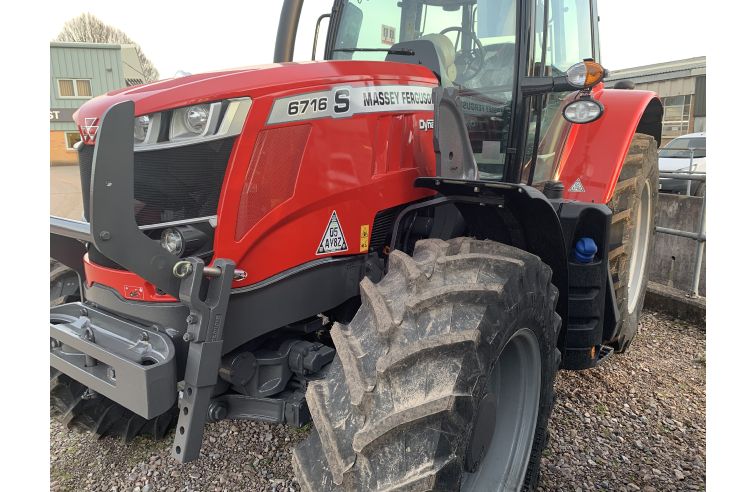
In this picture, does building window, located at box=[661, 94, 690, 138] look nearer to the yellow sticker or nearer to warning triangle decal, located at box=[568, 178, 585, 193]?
warning triangle decal, located at box=[568, 178, 585, 193]

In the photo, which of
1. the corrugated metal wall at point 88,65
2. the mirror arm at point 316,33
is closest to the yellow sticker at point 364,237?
the mirror arm at point 316,33

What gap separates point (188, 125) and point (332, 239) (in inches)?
25.8

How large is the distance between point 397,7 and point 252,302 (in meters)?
1.86

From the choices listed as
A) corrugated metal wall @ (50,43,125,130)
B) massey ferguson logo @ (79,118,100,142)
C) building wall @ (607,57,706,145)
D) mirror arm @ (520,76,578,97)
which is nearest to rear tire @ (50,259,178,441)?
massey ferguson logo @ (79,118,100,142)

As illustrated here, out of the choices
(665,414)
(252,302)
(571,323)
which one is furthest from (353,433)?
(665,414)

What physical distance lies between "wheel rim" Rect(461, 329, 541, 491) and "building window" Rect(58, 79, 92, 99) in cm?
1767

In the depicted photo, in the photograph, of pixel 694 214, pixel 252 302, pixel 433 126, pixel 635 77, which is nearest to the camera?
pixel 252 302

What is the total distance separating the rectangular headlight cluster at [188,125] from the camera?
1762 millimetres

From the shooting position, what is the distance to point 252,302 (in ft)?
6.22

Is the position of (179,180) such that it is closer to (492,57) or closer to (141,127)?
(141,127)

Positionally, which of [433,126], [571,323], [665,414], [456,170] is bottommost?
[665,414]

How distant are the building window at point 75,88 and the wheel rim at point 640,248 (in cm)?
1699

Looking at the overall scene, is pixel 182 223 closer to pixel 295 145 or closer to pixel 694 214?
pixel 295 145

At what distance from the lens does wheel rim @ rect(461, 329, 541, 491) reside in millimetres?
2150
